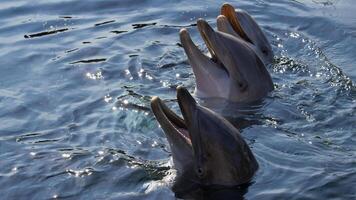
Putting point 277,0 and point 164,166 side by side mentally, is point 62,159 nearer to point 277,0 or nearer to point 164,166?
point 164,166

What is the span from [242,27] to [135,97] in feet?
5.87

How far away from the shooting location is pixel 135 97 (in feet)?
34.4

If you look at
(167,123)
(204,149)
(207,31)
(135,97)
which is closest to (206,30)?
(207,31)

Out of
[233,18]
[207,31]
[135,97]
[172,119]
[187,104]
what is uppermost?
[207,31]

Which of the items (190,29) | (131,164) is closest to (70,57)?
(190,29)

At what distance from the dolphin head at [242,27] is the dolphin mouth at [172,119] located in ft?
9.63

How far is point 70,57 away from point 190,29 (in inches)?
80.7

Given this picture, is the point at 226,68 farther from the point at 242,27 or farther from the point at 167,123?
the point at 167,123

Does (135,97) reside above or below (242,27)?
below

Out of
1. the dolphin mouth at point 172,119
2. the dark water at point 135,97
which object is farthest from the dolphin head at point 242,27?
the dolphin mouth at point 172,119

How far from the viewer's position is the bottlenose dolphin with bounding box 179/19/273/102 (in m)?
9.83

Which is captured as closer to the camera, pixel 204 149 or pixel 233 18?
pixel 204 149

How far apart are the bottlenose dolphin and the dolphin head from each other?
0.84 m

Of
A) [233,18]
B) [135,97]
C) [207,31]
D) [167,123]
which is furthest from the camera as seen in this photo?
[233,18]
